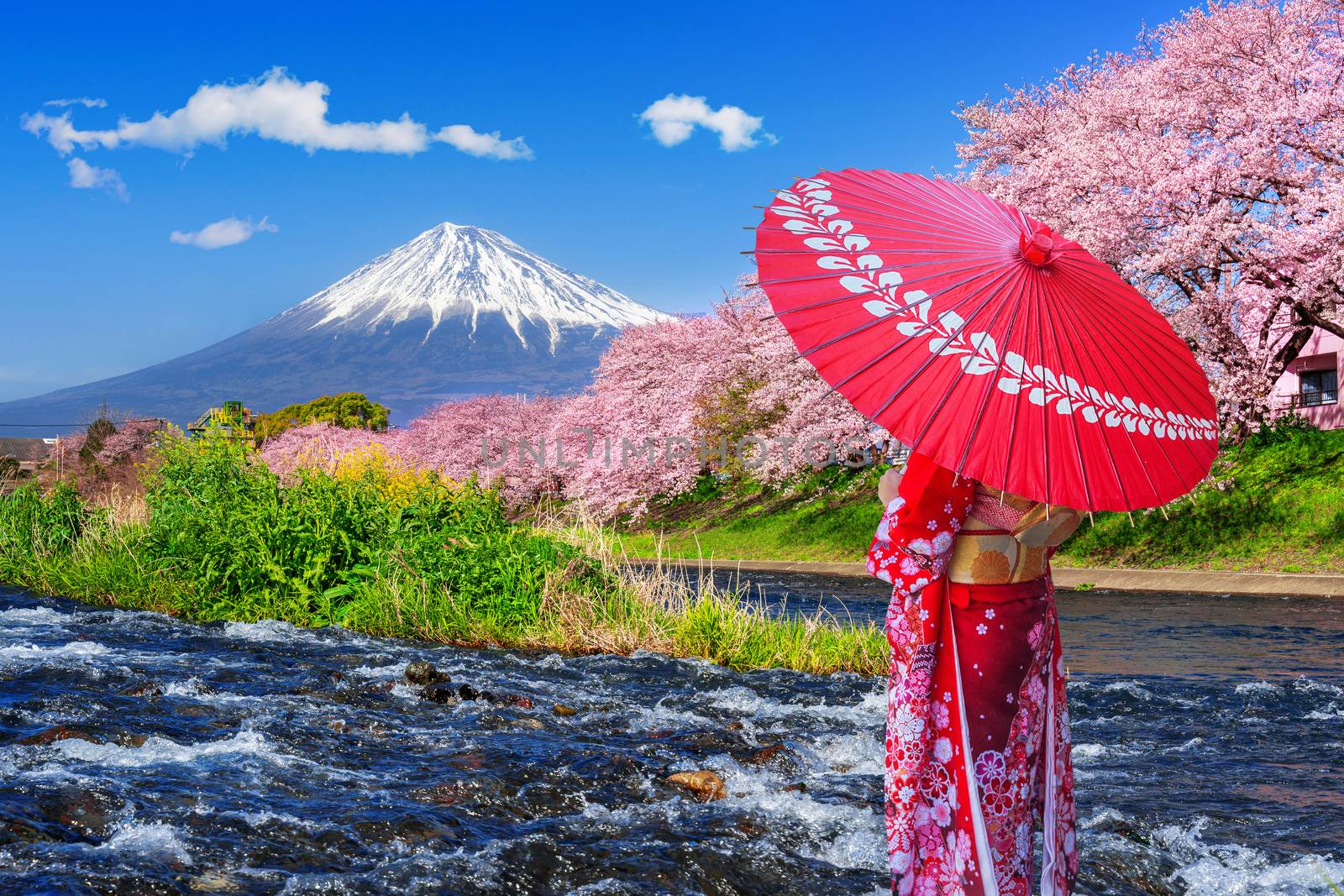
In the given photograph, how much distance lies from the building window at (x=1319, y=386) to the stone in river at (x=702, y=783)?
29759mm

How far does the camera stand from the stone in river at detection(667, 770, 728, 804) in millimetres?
5449

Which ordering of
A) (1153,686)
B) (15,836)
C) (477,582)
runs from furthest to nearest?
(477,582), (1153,686), (15,836)

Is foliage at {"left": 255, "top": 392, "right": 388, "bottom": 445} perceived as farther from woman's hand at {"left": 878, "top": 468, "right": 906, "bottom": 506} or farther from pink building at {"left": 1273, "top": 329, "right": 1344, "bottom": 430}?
woman's hand at {"left": 878, "top": 468, "right": 906, "bottom": 506}

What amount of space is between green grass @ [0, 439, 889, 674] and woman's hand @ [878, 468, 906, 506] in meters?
6.30

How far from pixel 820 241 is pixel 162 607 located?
11377mm

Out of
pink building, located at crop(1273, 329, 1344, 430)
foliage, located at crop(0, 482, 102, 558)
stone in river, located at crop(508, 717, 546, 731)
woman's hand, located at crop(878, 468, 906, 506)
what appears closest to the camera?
woman's hand, located at crop(878, 468, 906, 506)

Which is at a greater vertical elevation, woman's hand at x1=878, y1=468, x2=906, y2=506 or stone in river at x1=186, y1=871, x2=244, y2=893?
woman's hand at x1=878, y1=468, x2=906, y2=506

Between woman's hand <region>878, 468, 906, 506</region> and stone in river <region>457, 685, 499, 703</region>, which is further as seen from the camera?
stone in river <region>457, 685, 499, 703</region>

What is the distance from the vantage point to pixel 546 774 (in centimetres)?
573

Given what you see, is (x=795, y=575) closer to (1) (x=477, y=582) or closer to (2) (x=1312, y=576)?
(2) (x=1312, y=576)

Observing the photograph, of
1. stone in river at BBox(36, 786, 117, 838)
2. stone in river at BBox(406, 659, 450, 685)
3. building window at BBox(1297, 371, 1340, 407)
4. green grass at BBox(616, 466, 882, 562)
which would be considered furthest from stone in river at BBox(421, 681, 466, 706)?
building window at BBox(1297, 371, 1340, 407)

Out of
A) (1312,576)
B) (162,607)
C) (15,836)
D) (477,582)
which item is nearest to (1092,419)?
(15,836)

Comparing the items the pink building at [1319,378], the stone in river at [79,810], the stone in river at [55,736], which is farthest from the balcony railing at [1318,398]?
the stone in river at [79,810]

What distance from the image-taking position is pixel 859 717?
7418 mm
